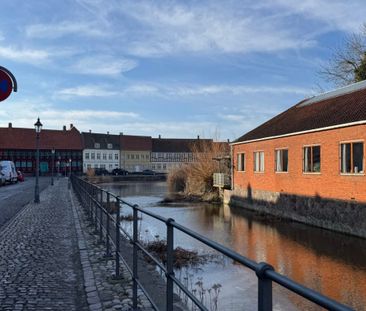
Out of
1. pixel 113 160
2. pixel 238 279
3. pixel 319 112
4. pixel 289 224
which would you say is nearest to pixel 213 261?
pixel 238 279

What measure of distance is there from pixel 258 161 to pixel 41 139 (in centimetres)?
8033

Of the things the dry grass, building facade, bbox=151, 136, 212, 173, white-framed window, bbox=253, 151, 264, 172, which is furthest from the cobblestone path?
building facade, bbox=151, 136, 212, 173

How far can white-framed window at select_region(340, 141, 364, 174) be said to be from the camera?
2052cm

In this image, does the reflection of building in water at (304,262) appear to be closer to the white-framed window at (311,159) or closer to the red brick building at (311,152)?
the red brick building at (311,152)

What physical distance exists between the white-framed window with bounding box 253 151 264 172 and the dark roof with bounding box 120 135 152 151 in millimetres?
87066

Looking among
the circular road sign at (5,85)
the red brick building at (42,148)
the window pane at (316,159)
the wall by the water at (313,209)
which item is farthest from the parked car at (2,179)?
the red brick building at (42,148)

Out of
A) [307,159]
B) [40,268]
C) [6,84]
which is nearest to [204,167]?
[307,159]

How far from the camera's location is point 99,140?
115688 mm

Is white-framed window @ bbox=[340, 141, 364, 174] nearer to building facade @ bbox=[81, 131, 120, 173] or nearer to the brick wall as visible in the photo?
the brick wall

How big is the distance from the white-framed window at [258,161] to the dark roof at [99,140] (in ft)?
266

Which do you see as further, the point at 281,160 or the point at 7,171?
the point at 7,171

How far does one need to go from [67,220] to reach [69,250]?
20.5ft

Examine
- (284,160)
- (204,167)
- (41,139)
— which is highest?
(41,139)

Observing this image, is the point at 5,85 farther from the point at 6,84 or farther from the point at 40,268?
the point at 40,268
